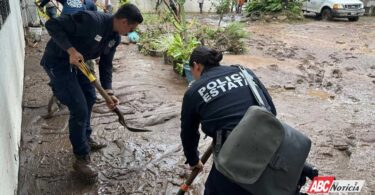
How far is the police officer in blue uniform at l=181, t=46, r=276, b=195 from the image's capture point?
243 cm

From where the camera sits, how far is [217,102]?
245 centimetres

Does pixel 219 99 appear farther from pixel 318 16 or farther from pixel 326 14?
pixel 318 16

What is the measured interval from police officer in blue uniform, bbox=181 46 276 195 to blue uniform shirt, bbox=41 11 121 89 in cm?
118

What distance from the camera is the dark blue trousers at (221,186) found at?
238 centimetres

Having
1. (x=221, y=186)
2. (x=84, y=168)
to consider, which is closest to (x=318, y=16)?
(x=84, y=168)

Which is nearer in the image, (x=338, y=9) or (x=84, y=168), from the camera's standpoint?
(x=84, y=168)

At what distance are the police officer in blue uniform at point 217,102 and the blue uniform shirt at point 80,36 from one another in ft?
3.88

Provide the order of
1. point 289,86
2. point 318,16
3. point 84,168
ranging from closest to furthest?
point 84,168 < point 289,86 < point 318,16

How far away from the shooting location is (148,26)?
1103 cm

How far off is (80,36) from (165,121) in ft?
7.36

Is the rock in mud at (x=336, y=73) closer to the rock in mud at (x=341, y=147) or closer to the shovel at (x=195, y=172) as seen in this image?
the rock in mud at (x=341, y=147)

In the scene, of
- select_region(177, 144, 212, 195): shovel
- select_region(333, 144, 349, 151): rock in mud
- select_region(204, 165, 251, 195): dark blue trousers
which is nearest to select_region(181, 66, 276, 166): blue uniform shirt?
select_region(204, 165, 251, 195): dark blue trousers

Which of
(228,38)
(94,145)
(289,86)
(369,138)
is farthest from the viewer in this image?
(228,38)

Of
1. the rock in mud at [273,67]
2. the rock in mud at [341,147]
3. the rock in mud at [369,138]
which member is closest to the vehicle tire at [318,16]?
the rock in mud at [273,67]
